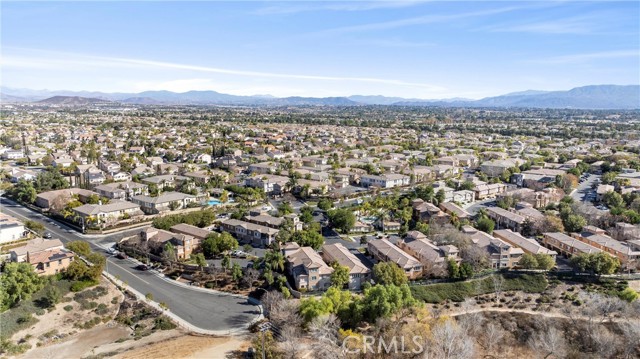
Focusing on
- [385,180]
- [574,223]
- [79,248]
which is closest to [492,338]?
[574,223]

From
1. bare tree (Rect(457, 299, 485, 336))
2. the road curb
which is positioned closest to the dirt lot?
the road curb

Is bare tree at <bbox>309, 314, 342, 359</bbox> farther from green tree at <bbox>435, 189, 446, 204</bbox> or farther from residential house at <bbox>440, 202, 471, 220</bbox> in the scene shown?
green tree at <bbox>435, 189, 446, 204</bbox>

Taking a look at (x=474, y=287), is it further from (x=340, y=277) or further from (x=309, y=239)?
(x=309, y=239)

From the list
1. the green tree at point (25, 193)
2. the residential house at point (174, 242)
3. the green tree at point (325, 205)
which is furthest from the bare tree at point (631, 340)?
the green tree at point (25, 193)

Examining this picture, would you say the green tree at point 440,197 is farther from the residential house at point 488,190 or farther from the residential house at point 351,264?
the residential house at point 351,264

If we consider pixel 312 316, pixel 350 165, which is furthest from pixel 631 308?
pixel 350 165
